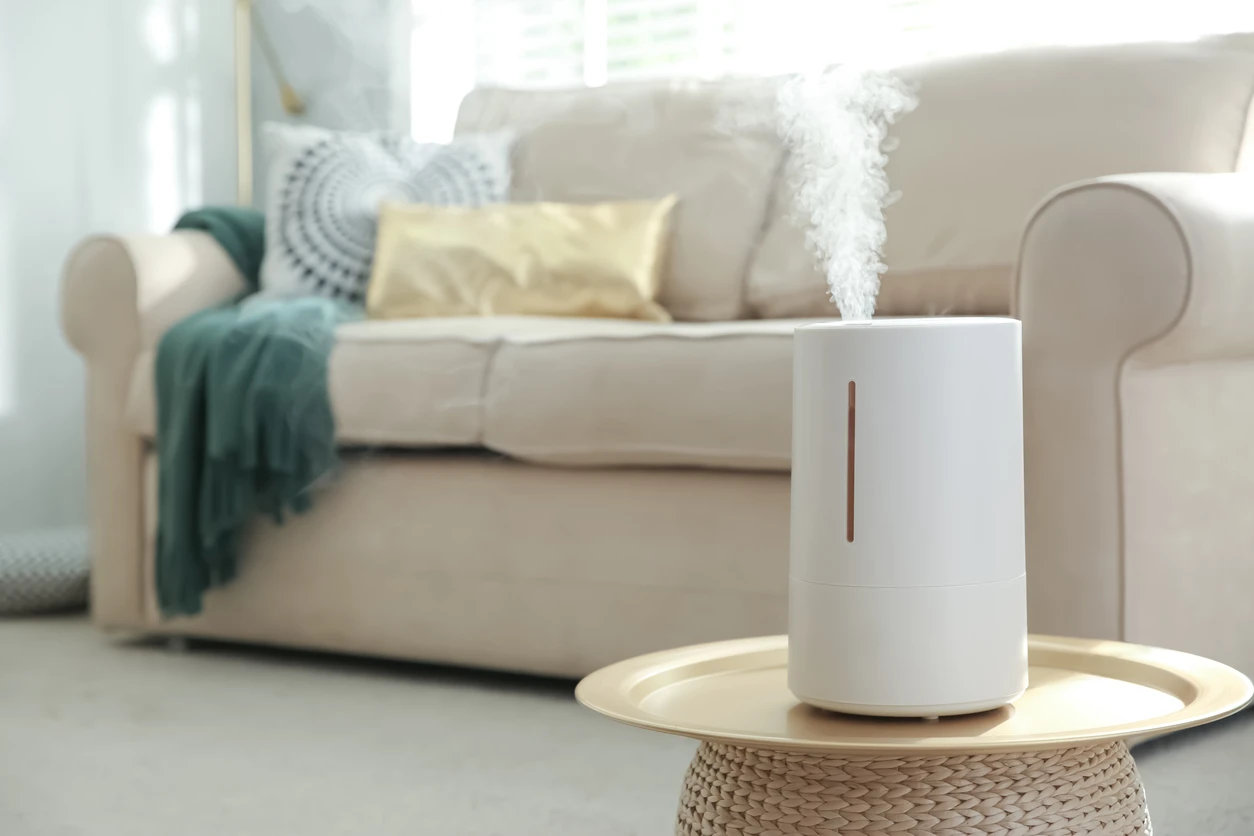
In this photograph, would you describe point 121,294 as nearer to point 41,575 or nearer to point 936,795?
point 41,575

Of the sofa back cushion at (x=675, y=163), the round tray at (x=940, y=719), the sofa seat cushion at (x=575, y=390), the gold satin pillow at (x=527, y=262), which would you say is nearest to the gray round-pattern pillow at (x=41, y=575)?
the gold satin pillow at (x=527, y=262)

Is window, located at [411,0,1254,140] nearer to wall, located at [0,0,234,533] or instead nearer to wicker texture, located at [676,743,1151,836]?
wall, located at [0,0,234,533]

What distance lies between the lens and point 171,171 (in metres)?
3.54

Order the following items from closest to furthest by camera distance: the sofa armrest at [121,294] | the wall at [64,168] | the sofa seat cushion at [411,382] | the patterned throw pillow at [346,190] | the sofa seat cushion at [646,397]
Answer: the sofa seat cushion at [646,397] < the sofa seat cushion at [411,382] < the sofa armrest at [121,294] < the patterned throw pillow at [346,190] < the wall at [64,168]

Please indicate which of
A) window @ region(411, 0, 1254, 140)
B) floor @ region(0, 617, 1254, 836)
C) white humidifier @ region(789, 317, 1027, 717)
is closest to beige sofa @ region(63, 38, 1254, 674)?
floor @ region(0, 617, 1254, 836)

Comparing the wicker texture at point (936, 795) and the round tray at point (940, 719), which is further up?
the round tray at point (940, 719)

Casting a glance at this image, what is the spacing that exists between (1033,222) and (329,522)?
1089 mm

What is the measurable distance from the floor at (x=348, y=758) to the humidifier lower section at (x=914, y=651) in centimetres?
54

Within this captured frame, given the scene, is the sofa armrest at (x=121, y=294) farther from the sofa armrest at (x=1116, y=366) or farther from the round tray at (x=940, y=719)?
the round tray at (x=940, y=719)

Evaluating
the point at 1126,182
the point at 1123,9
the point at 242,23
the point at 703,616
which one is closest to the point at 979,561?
the point at 1126,182

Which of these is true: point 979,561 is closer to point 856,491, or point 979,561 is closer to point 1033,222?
point 856,491

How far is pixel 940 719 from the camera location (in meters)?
0.75

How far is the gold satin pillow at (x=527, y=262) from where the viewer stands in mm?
2234

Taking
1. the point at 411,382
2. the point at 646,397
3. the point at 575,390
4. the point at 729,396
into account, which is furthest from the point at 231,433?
the point at 729,396
